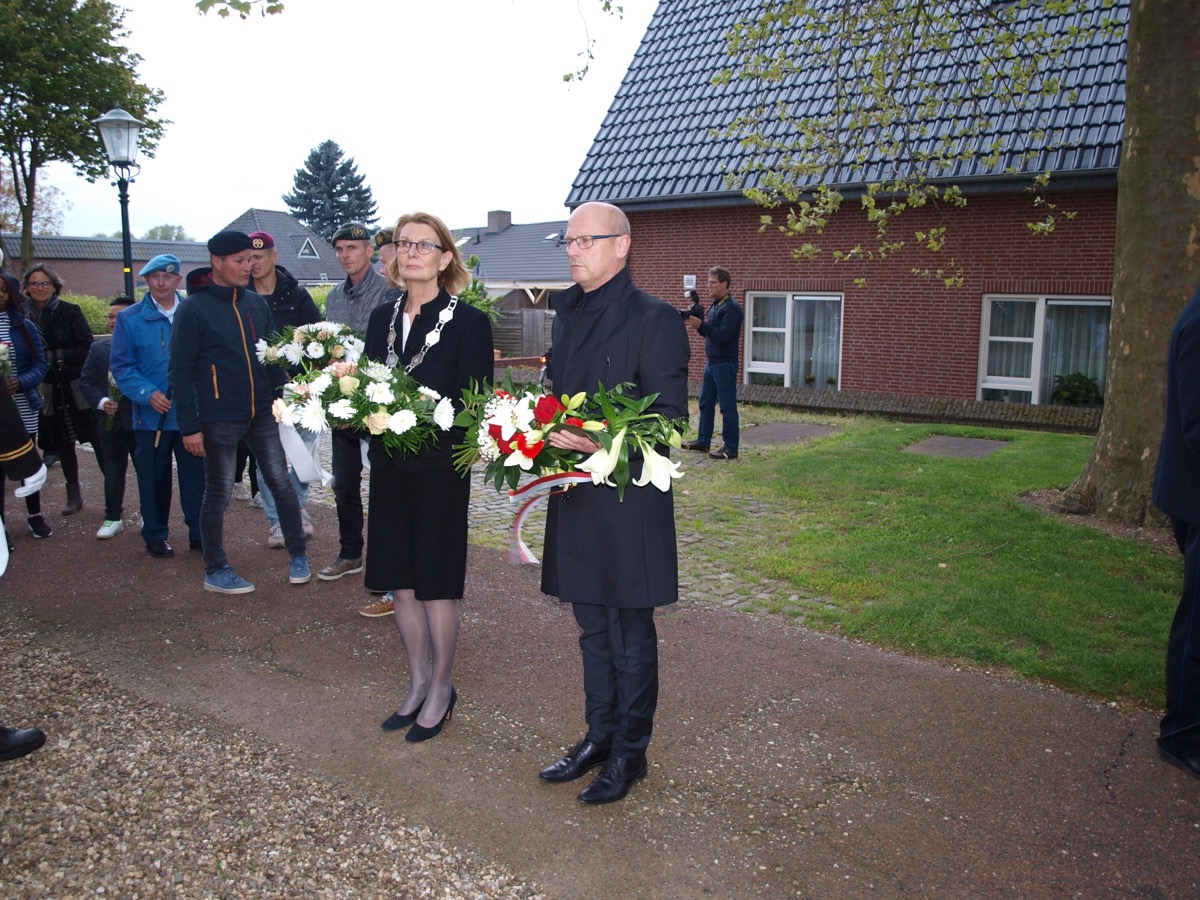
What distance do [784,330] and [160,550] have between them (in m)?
14.2

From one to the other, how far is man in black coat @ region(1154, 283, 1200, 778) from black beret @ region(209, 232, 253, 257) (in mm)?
5421

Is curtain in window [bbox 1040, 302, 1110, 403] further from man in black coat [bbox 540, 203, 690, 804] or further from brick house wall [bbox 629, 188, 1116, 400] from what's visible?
man in black coat [bbox 540, 203, 690, 804]

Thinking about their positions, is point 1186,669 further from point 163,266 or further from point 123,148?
point 123,148

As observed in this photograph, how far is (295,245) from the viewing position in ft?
239

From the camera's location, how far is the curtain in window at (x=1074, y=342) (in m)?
16.1

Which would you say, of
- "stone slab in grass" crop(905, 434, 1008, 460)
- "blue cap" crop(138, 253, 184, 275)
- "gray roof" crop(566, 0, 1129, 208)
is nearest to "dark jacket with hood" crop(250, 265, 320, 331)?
"blue cap" crop(138, 253, 184, 275)

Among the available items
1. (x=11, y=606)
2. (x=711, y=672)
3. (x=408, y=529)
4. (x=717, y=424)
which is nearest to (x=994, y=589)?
(x=711, y=672)

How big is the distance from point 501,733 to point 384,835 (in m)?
0.98

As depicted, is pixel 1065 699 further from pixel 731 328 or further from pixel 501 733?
pixel 731 328

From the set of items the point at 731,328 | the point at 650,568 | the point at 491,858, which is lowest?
the point at 491,858

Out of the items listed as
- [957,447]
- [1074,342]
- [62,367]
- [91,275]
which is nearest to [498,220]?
[91,275]

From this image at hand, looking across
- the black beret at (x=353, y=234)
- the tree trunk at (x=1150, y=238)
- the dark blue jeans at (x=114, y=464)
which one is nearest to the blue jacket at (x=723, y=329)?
the tree trunk at (x=1150, y=238)

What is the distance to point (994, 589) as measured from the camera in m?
6.50

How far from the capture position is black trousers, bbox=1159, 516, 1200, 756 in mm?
4152
